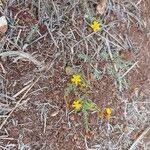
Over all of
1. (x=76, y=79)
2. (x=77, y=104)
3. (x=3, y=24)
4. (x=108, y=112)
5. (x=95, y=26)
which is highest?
(x=3, y=24)

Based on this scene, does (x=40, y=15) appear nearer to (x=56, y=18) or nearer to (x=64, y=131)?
(x=56, y=18)

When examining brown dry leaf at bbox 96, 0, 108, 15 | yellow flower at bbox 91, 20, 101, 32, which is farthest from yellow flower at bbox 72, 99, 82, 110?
brown dry leaf at bbox 96, 0, 108, 15

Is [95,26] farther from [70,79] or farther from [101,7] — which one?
[70,79]

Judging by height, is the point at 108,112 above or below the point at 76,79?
below

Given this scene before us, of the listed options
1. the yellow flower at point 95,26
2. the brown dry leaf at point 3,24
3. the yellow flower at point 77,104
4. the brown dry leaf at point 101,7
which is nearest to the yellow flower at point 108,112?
the yellow flower at point 77,104

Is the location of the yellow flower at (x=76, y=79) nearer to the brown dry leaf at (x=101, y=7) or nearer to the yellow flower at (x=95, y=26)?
the yellow flower at (x=95, y=26)

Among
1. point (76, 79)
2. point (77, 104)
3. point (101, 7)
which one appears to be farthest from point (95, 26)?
point (77, 104)

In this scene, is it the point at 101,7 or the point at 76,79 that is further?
the point at 101,7

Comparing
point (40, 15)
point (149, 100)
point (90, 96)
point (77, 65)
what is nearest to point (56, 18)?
point (40, 15)

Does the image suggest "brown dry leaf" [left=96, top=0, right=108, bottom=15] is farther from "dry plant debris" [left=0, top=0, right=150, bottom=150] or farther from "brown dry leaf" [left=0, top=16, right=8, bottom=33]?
"brown dry leaf" [left=0, top=16, right=8, bottom=33]

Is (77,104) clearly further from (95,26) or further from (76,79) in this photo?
(95,26)

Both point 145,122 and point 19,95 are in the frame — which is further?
point 145,122
